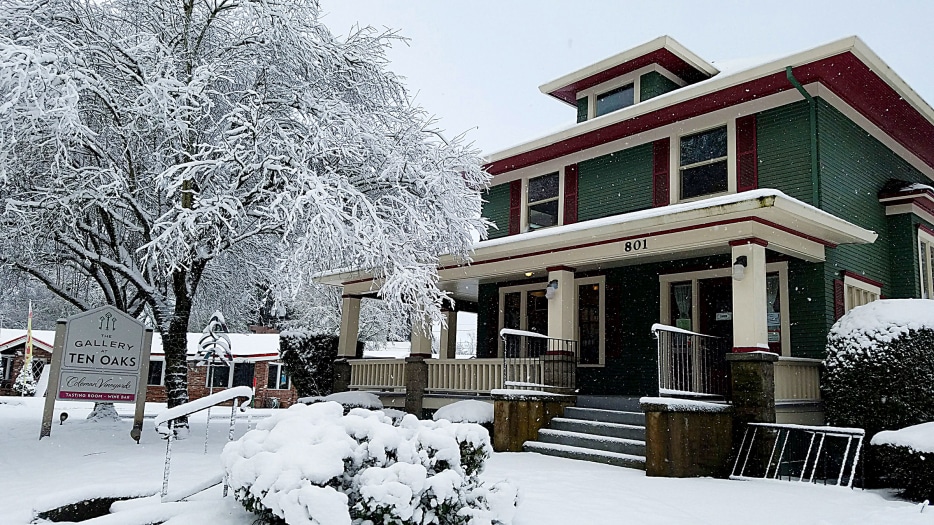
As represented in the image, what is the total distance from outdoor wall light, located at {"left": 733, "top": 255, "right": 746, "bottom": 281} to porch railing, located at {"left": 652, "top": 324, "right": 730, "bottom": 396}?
877mm

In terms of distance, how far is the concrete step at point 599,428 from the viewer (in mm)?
9344

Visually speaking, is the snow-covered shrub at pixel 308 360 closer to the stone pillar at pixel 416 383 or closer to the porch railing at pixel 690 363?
the stone pillar at pixel 416 383

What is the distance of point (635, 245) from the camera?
33.6 feet

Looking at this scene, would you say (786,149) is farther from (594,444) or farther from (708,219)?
(594,444)

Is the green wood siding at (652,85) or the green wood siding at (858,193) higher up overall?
the green wood siding at (652,85)

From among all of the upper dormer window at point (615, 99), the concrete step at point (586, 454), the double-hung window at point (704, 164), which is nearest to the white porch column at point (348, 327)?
the concrete step at point (586, 454)

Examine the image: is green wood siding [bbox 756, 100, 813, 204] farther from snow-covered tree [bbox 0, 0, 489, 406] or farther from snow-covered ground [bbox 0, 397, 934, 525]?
snow-covered ground [bbox 0, 397, 934, 525]

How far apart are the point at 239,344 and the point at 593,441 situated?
2237cm

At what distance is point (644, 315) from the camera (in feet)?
40.4

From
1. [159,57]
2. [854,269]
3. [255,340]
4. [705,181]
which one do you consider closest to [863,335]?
[854,269]

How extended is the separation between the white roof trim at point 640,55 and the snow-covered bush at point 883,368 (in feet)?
19.2

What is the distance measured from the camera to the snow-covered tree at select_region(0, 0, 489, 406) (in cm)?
909

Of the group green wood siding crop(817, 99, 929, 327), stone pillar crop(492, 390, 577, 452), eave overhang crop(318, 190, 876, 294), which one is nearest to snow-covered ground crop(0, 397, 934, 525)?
stone pillar crop(492, 390, 577, 452)

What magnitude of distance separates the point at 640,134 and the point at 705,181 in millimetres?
1509
